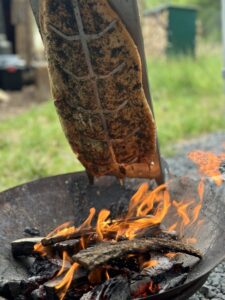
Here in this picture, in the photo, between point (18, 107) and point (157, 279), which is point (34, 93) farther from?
point (157, 279)

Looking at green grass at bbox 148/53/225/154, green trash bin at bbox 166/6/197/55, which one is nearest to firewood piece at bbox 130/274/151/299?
green grass at bbox 148/53/225/154

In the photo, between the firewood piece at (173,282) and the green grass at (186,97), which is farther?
the green grass at (186,97)

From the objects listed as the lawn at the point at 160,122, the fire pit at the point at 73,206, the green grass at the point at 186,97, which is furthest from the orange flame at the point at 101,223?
the green grass at the point at 186,97

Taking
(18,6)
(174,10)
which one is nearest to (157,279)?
(18,6)

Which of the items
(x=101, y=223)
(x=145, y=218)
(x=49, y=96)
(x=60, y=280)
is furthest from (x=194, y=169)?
(x=49, y=96)

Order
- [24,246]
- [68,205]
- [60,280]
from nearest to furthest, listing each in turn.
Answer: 1. [60,280]
2. [24,246]
3. [68,205]

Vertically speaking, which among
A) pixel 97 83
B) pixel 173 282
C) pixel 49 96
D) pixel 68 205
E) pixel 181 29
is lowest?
pixel 173 282

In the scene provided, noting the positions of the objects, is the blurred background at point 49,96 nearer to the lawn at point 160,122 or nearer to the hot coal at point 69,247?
the lawn at point 160,122

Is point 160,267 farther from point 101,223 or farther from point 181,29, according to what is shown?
point 181,29
